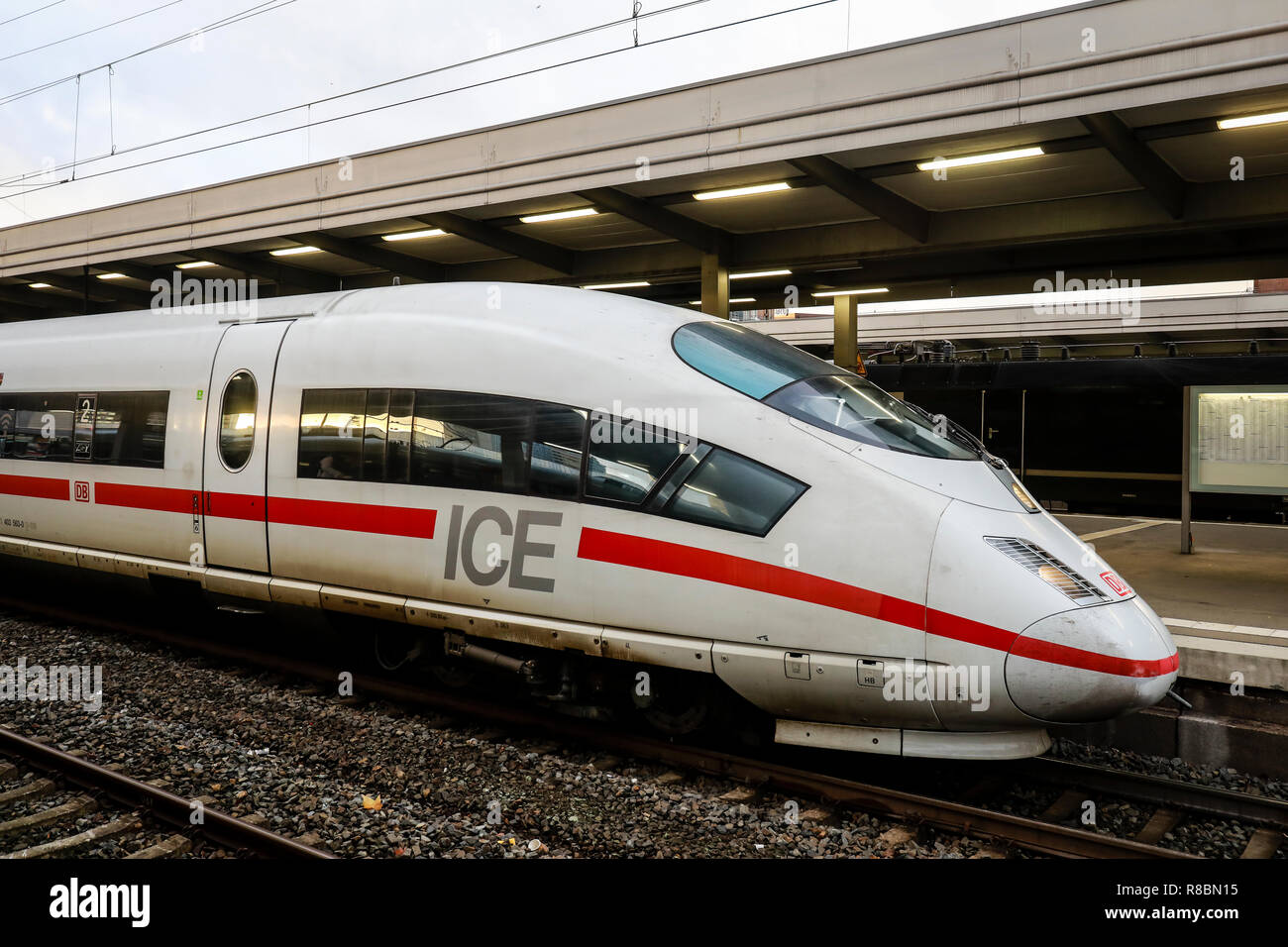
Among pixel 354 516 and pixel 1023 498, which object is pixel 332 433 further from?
pixel 1023 498

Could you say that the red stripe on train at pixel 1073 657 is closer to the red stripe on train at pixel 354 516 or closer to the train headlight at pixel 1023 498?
the train headlight at pixel 1023 498

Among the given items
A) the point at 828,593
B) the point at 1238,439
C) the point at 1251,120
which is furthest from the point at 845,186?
the point at 828,593

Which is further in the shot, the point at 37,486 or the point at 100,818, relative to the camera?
the point at 37,486

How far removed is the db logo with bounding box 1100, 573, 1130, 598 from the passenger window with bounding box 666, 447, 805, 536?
157cm

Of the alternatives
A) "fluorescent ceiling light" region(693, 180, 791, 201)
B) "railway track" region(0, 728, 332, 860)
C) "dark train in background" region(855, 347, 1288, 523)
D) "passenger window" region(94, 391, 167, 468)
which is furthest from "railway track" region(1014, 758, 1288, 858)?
"dark train in background" region(855, 347, 1288, 523)

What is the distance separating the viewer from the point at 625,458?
5000 mm

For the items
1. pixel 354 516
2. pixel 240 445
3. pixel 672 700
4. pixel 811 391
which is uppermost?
pixel 811 391

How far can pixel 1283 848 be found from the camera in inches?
169

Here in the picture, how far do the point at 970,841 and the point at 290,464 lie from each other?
4876mm

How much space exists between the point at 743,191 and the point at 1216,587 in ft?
19.2

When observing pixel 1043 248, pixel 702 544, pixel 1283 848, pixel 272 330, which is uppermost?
pixel 1043 248

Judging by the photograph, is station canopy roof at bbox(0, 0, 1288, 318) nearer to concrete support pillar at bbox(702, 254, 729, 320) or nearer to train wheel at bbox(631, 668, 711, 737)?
concrete support pillar at bbox(702, 254, 729, 320)
